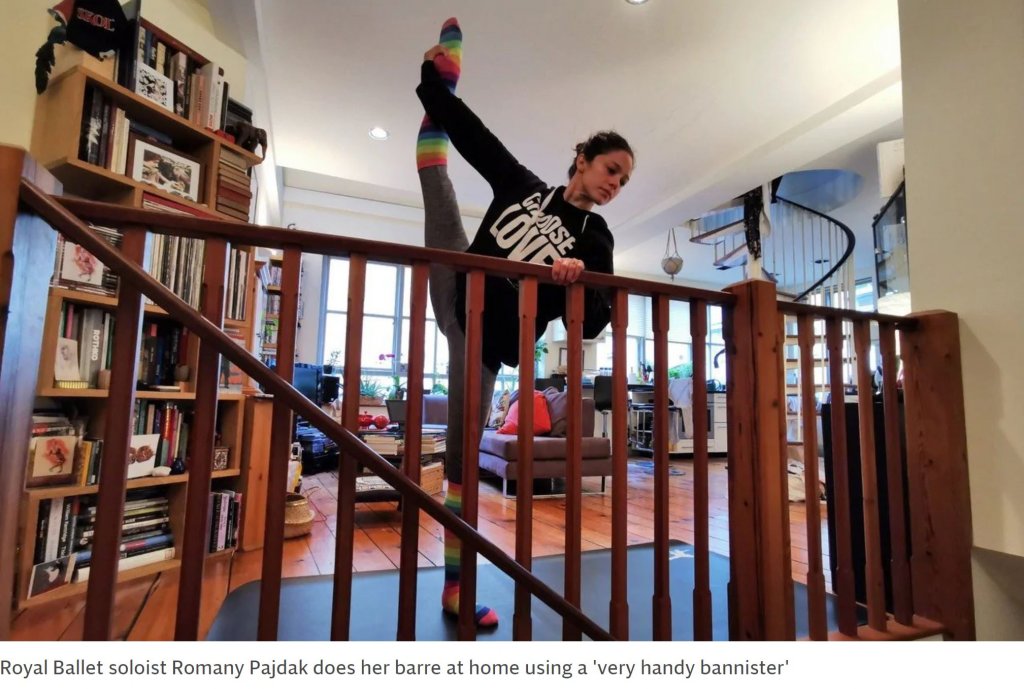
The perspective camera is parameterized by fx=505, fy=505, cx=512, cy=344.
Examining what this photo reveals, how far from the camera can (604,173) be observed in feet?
4.34

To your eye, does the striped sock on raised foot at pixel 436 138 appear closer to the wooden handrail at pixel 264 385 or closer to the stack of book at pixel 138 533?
the wooden handrail at pixel 264 385

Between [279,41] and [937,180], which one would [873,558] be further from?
[279,41]

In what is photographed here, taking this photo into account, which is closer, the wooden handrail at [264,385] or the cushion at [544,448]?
the wooden handrail at [264,385]

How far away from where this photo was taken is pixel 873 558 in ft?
4.56

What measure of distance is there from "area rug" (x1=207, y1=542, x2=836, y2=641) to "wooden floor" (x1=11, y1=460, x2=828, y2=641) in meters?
0.10

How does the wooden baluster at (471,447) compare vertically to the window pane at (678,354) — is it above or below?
below

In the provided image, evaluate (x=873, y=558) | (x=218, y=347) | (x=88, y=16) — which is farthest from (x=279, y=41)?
(x=873, y=558)

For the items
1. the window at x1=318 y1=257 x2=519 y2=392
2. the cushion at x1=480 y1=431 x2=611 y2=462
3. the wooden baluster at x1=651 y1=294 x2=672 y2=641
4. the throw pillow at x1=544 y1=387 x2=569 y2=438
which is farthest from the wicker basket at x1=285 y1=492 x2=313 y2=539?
the window at x1=318 y1=257 x2=519 y2=392

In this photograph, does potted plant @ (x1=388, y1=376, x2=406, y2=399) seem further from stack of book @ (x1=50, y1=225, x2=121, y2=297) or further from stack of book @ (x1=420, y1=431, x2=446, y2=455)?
stack of book @ (x1=50, y1=225, x2=121, y2=297)

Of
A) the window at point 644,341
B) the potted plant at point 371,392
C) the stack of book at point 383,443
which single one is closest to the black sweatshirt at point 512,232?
the stack of book at point 383,443

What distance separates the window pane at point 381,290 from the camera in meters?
6.29

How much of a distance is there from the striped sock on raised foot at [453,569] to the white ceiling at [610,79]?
2.38 metres

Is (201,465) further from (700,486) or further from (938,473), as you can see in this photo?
(938,473)
